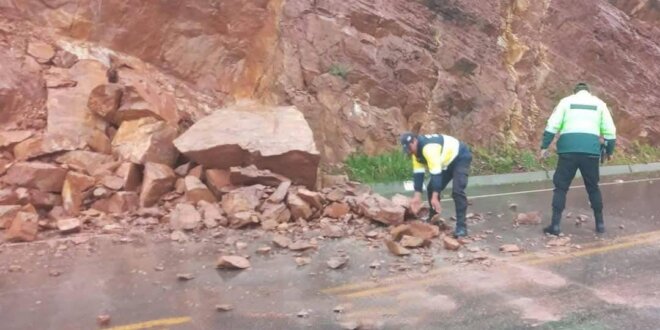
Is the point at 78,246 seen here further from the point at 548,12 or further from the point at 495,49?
the point at 548,12

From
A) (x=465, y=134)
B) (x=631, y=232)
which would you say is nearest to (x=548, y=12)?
(x=465, y=134)

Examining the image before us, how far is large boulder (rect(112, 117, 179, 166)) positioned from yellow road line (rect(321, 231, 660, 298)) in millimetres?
3728

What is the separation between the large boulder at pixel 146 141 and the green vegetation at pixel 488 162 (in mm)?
3556

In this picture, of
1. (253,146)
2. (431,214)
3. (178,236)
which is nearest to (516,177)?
(431,214)

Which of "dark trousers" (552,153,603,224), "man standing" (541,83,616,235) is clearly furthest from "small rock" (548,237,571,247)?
"dark trousers" (552,153,603,224)

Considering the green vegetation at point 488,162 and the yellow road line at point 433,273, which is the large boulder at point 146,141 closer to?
the green vegetation at point 488,162

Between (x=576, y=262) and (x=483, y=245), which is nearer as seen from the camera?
(x=576, y=262)

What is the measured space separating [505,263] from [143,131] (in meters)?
5.02

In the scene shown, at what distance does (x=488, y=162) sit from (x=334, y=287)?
8373 mm

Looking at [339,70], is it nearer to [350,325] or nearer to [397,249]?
[397,249]

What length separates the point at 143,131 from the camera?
834cm

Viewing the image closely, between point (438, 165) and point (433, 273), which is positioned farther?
point (438, 165)

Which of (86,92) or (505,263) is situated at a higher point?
(86,92)

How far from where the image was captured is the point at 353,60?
40.3 feet
